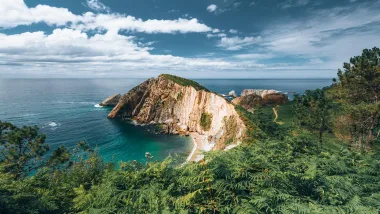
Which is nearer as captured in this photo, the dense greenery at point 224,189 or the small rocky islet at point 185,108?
the dense greenery at point 224,189

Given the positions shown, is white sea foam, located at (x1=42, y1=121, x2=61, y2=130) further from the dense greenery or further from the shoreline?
the dense greenery

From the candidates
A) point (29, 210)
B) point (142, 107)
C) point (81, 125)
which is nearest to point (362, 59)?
point (29, 210)

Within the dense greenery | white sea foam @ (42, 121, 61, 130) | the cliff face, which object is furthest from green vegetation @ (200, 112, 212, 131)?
the dense greenery

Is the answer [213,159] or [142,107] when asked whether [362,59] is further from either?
[142,107]

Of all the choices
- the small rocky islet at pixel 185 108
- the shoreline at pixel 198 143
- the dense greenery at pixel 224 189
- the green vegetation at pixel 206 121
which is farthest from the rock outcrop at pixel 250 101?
the dense greenery at pixel 224 189

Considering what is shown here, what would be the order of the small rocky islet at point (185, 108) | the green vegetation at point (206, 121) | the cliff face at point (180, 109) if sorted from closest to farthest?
1. the small rocky islet at point (185, 108)
2. the cliff face at point (180, 109)
3. the green vegetation at point (206, 121)

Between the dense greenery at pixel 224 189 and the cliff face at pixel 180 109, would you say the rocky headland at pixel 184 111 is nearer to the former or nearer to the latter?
the cliff face at pixel 180 109
